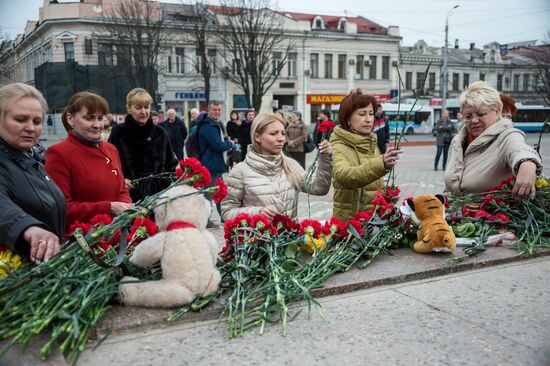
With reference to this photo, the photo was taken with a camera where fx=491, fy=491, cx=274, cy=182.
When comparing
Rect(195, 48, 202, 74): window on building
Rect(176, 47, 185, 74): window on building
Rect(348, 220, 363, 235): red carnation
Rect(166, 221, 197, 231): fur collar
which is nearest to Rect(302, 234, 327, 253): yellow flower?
Rect(348, 220, 363, 235): red carnation

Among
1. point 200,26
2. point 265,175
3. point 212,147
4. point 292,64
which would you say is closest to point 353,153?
point 265,175

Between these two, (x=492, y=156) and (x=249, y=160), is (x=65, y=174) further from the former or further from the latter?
(x=492, y=156)

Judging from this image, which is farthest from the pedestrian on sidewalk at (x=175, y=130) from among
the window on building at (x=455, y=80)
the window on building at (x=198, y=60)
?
the window on building at (x=455, y=80)

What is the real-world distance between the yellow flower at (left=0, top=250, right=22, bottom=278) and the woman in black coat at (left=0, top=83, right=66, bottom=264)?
0.04 meters

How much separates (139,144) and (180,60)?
1484 inches

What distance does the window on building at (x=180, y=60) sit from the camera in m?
40.2

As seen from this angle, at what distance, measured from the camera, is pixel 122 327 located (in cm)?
210

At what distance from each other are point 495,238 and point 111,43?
3305 cm

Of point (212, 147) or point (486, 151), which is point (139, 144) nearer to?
point (212, 147)

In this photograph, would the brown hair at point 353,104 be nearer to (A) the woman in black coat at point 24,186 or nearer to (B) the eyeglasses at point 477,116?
(B) the eyeglasses at point 477,116

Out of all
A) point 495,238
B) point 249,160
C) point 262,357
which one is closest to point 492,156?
point 495,238

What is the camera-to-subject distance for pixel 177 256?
214cm

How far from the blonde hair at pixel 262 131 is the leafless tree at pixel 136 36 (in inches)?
1154

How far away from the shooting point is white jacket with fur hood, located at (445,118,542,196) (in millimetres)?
3365
